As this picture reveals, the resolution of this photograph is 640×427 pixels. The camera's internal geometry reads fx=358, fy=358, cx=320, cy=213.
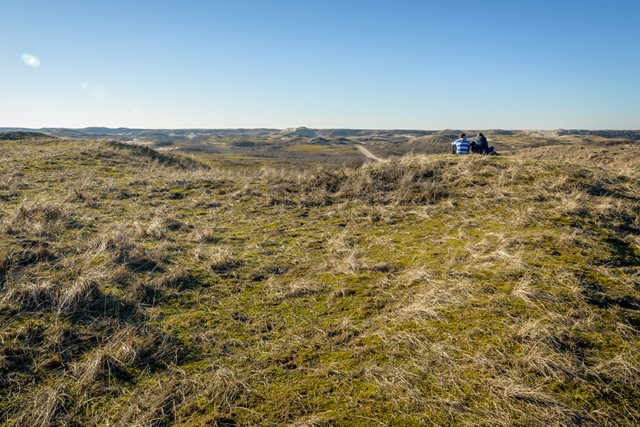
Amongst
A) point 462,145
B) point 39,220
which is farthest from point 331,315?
point 462,145

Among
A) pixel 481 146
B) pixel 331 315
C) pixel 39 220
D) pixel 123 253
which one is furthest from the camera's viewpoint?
pixel 481 146

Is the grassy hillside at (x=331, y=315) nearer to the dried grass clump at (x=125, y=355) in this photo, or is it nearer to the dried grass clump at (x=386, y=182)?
the dried grass clump at (x=125, y=355)

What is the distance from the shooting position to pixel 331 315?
481cm

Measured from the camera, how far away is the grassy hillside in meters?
3.22

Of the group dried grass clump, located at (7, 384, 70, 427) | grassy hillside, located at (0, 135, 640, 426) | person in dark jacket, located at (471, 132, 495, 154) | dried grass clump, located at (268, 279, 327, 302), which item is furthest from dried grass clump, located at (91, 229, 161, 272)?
person in dark jacket, located at (471, 132, 495, 154)

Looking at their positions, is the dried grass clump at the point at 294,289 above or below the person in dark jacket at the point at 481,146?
below

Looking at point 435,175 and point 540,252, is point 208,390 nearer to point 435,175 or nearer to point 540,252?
point 540,252

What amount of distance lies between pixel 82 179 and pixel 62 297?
10469 mm

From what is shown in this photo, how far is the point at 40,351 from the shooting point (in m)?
3.99

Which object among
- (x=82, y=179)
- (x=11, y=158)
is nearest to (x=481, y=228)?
(x=82, y=179)

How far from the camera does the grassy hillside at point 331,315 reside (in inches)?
127

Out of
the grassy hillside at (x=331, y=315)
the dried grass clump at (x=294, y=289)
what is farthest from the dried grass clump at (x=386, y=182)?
the dried grass clump at (x=294, y=289)

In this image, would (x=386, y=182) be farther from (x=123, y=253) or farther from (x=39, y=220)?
(x=39, y=220)

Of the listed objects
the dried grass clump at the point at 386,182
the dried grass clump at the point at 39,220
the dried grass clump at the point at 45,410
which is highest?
the dried grass clump at the point at 386,182
